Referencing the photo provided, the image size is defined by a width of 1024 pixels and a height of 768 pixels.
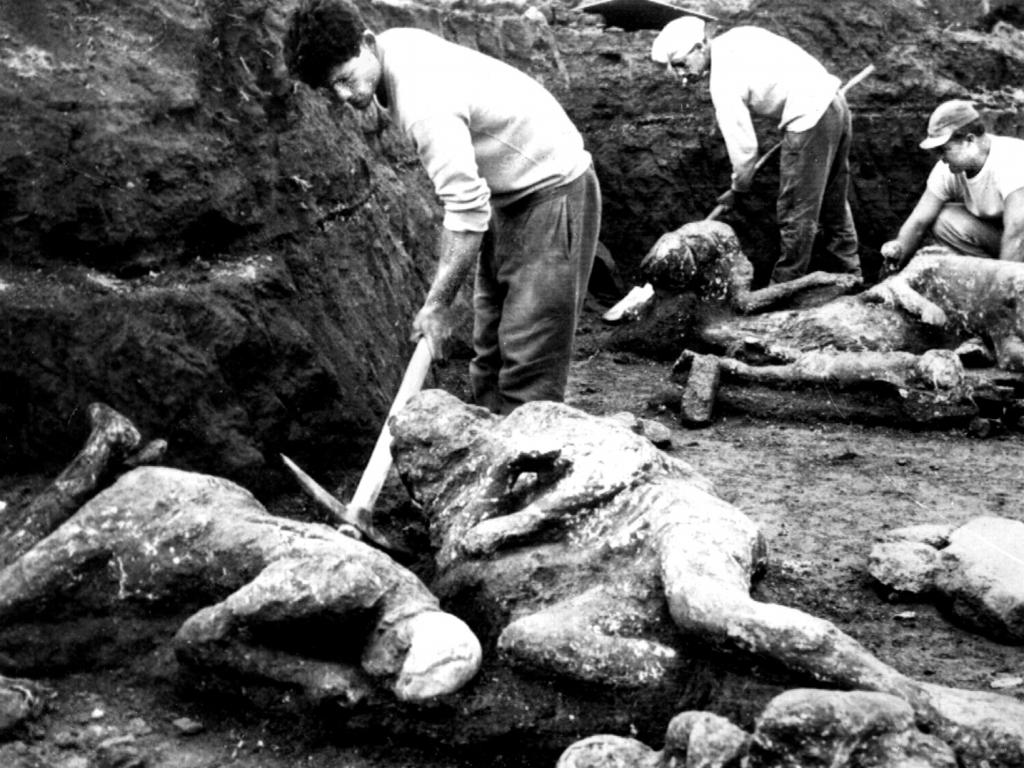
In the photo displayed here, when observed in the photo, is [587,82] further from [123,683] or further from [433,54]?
[123,683]

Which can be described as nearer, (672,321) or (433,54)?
(433,54)

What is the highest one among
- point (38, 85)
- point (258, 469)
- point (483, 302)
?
point (38, 85)

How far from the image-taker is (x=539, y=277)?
18.3 ft

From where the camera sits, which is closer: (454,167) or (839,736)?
(839,736)

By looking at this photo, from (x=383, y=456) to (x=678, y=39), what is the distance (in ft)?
15.6

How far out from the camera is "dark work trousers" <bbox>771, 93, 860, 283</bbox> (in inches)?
352

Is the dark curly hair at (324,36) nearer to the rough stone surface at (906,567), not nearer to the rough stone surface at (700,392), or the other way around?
the rough stone surface at (906,567)

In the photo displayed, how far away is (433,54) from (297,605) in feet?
6.96

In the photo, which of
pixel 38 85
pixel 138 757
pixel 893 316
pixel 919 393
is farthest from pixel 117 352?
pixel 893 316

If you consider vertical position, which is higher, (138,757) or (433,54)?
(433,54)

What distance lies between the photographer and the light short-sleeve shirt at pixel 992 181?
8039 mm

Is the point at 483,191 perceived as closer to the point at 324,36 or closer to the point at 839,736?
the point at 324,36

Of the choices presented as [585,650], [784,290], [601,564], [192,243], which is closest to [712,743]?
[585,650]

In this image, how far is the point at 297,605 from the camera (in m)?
3.89
